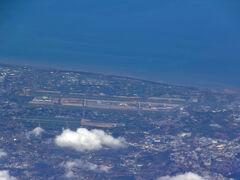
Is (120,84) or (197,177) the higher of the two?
(120,84)

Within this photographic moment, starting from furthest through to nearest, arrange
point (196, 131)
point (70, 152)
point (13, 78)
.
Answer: point (13, 78) < point (196, 131) < point (70, 152)

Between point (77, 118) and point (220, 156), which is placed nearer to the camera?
point (220, 156)

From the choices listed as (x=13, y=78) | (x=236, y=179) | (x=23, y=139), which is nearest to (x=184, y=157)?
(x=236, y=179)

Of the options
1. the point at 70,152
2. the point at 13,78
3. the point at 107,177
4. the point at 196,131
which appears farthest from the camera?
the point at 13,78

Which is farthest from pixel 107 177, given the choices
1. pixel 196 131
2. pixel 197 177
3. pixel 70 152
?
pixel 196 131

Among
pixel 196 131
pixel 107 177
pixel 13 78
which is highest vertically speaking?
pixel 13 78

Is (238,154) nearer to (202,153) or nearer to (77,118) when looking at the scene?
(202,153)

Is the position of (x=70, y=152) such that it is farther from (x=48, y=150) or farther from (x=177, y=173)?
(x=177, y=173)
